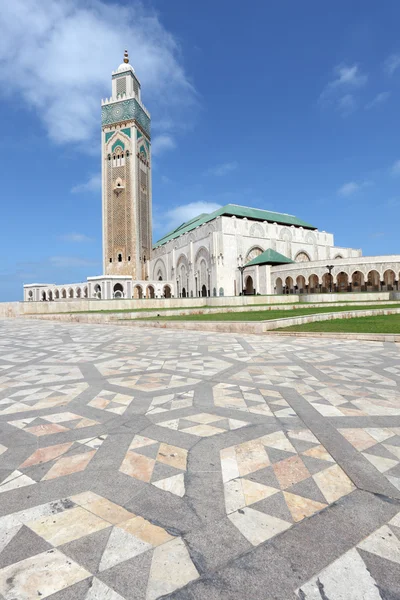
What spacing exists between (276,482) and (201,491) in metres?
0.45

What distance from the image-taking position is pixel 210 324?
35.3 ft

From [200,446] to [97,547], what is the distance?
3.37 ft

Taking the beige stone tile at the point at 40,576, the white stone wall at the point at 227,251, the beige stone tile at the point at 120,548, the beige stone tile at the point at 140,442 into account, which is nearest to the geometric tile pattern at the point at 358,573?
the beige stone tile at the point at 120,548

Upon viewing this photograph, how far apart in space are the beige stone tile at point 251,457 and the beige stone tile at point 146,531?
654 millimetres

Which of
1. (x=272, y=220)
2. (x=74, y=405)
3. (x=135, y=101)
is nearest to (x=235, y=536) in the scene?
(x=74, y=405)

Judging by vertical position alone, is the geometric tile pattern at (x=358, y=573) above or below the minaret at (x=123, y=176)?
below

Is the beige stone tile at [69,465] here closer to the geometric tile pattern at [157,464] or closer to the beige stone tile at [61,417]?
the geometric tile pattern at [157,464]

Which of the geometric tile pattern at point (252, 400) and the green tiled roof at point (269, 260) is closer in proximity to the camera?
the geometric tile pattern at point (252, 400)

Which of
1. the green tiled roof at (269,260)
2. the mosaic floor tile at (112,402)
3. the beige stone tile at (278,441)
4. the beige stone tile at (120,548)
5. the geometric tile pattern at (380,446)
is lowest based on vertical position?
the geometric tile pattern at (380,446)

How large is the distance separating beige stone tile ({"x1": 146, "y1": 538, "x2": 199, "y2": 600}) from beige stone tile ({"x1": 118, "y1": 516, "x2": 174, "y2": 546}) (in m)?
0.04

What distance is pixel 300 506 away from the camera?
1658 mm

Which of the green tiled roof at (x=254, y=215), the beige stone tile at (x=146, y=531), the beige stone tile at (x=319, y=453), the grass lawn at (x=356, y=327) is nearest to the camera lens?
the beige stone tile at (x=146, y=531)

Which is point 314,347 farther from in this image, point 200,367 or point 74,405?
point 74,405

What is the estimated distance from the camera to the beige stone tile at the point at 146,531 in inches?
56.6
